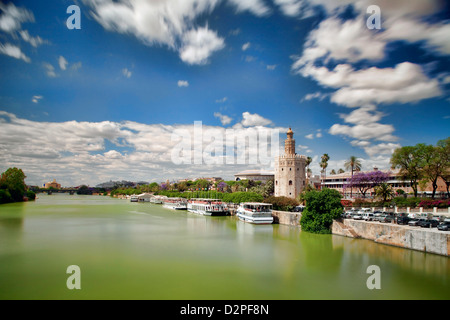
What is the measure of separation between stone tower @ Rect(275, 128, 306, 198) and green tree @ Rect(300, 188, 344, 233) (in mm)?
21163

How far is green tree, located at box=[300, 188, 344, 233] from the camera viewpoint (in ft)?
88.6

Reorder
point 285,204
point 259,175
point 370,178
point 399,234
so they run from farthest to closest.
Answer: point 259,175
point 370,178
point 285,204
point 399,234

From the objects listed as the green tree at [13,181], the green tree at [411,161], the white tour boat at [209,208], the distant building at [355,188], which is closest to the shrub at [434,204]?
the green tree at [411,161]

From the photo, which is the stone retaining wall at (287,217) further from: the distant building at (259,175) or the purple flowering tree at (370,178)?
the distant building at (259,175)

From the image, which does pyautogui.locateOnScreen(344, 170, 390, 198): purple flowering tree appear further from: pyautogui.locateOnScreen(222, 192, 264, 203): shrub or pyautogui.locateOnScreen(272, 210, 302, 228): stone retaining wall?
pyautogui.locateOnScreen(272, 210, 302, 228): stone retaining wall

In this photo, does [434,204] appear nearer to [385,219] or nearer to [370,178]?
[385,219]

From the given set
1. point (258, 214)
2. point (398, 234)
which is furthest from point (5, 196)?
point (398, 234)

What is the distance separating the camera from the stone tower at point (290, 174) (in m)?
49.8

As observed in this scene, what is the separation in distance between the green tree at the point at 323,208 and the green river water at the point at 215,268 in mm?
2330

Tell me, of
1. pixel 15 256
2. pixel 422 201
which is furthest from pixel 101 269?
pixel 422 201

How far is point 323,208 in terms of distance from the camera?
27562mm

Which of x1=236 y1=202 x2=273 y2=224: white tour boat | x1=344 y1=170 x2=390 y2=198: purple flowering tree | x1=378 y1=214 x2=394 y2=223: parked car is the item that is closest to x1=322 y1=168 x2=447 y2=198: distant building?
x1=344 y1=170 x2=390 y2=198: purple flowering tree

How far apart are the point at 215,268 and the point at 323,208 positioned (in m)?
15.7
